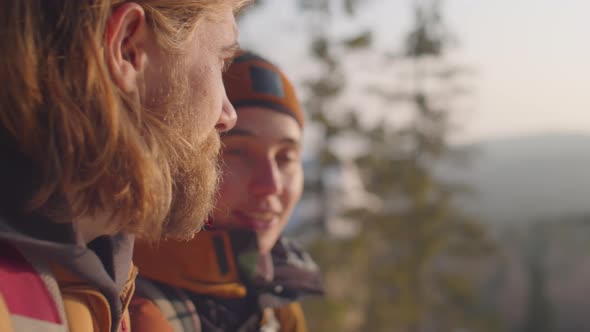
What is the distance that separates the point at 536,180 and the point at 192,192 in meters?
19.8

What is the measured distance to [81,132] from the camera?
32.8 inches

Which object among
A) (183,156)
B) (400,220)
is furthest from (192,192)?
(400,220)

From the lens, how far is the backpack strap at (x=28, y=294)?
2.52ft

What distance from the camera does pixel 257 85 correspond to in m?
1.51

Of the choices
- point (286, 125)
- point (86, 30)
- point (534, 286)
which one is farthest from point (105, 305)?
point (534, 286)

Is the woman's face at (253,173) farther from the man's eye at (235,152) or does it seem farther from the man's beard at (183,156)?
the man's beard at (183,156)

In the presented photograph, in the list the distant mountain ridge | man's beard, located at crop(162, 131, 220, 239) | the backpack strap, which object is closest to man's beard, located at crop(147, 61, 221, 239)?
man's beard, located at crop(162, 131, 220, 239)

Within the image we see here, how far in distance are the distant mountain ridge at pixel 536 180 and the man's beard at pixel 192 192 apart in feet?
54.5

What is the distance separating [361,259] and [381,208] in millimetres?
1304

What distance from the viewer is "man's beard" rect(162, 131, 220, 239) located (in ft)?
3.26

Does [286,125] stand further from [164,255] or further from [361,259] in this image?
[361,259]

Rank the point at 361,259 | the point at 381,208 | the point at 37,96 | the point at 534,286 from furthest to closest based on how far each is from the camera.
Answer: the point at 534,286
the point at 381,208
the point at 361,259
the point at 37,96

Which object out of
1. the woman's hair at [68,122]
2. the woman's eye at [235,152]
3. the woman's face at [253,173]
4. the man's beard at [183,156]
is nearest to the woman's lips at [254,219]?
the woman's face at [253,173]

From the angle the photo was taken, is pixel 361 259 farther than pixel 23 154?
Yes
